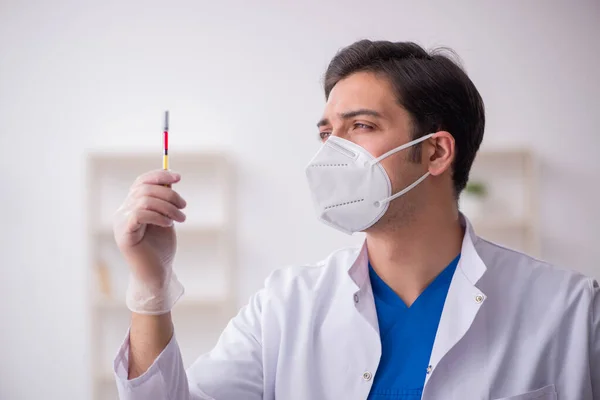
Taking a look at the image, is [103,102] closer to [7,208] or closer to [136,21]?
[136,21]

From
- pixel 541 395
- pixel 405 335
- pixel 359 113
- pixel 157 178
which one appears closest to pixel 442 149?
pixel 359 113

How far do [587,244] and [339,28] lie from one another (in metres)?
2.07

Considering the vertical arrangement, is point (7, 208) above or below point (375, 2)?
below

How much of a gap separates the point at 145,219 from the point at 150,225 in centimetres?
10

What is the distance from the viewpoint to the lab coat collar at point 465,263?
1501 mm

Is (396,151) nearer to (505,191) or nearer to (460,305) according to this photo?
(460,305)

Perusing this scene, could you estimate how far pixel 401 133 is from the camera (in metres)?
1.63

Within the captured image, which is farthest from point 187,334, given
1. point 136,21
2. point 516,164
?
point 516,164

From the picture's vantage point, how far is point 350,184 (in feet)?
5.31

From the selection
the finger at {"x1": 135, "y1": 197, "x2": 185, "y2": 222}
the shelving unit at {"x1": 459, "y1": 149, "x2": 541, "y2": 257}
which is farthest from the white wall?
the finger at {"x1": 135, "y1": 197, "x2": 185, "y2": 222}

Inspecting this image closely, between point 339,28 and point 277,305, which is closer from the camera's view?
point 277,305

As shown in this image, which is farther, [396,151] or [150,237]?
[396,151]

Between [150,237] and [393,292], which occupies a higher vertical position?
[150,237]

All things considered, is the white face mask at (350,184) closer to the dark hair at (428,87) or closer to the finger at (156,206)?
the dark hair at (428,87)
